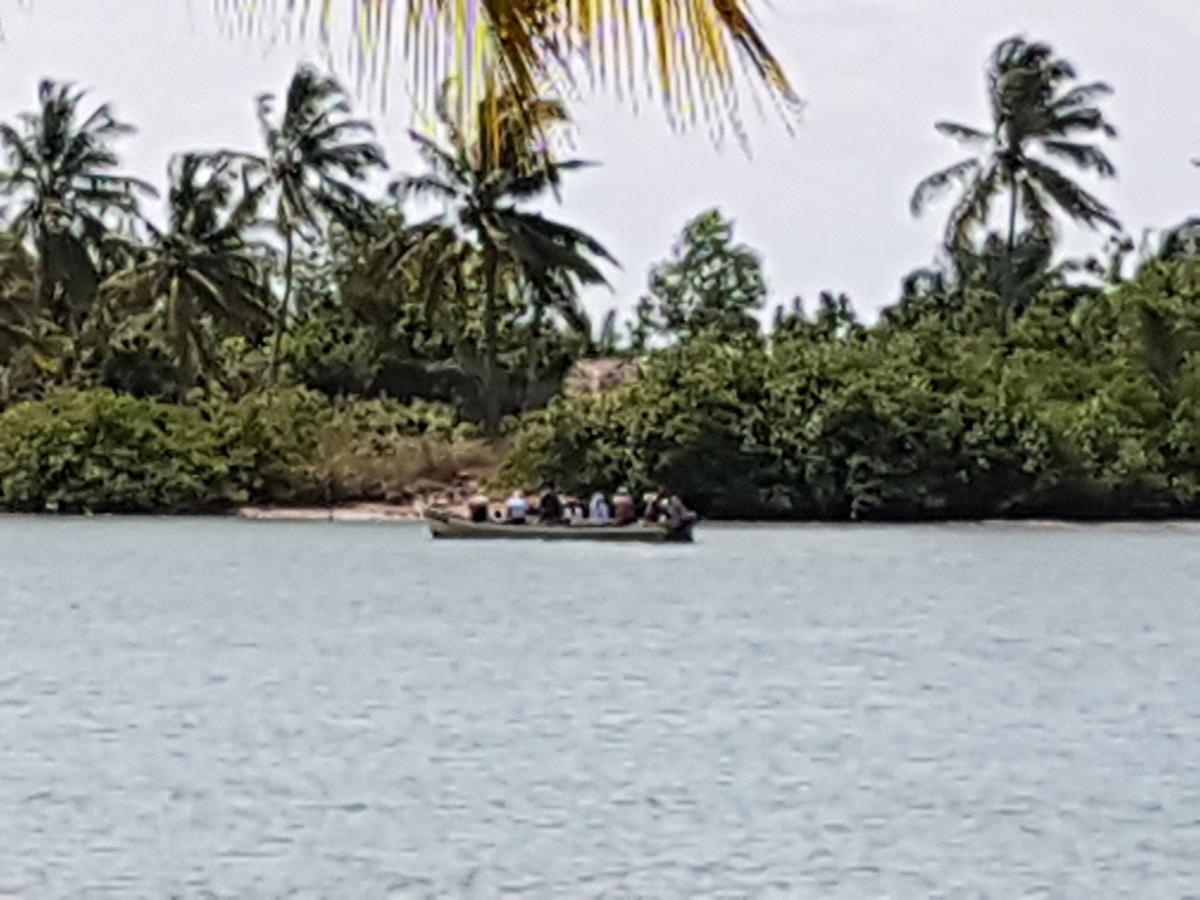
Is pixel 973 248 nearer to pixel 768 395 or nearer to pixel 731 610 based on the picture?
pixel 768 395

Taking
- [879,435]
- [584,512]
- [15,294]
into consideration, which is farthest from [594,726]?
[15,294]

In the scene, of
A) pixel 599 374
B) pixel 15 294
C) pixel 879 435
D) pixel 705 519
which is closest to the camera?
pixel 879 435

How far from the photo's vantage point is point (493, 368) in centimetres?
5969

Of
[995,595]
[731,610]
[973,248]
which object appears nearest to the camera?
[731,610]

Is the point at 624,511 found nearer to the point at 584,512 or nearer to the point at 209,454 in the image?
the point at 584,512

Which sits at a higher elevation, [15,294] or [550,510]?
[15,294]

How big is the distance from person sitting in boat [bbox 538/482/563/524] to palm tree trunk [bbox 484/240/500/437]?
866 cm

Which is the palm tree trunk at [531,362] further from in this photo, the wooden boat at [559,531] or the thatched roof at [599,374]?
the wooden boat at [559,531]

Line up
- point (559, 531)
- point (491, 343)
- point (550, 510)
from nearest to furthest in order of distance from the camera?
point (559, 531), point (550, 510), point (491, 343)

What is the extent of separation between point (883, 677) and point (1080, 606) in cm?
1139

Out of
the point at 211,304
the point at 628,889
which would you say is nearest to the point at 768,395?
the point at 211,304

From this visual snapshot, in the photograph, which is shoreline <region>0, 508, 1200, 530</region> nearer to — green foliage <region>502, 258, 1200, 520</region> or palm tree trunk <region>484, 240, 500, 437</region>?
green foliage <region>502, 258, 1200, 520</region>

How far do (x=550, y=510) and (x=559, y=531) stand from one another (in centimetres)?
49

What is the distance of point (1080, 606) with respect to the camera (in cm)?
4144
